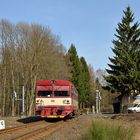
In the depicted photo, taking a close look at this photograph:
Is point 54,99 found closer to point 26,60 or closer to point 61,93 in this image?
point 61,93

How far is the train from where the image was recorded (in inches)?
1298

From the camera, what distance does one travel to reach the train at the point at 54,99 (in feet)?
108

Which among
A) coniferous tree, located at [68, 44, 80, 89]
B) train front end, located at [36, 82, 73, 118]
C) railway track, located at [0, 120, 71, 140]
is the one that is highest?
Answer: coniferous tree, located at [68, 44, 80, 89]

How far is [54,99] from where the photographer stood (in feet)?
109

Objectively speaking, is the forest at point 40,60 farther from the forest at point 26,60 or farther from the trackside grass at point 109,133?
the trackside grass at point 109,133

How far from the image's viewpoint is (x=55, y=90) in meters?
33.8

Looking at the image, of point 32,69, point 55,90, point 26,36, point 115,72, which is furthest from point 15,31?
point 55,90

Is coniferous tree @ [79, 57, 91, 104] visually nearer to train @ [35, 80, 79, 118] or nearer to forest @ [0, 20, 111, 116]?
forest @ [0, 20, 111, 116]

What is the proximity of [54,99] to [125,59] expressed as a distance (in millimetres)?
32101

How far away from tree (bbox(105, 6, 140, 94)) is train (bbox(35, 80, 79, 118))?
98.3 feet

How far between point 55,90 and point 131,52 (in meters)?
33.5

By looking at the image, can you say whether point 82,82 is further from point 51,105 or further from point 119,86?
point 51,105

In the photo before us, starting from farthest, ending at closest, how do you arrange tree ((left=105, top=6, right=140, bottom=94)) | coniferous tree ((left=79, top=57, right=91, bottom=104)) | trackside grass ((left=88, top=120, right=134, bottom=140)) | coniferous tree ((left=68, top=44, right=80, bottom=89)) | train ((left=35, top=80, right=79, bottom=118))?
coniferous tree ((left=79, top=57, right=91, bottom=104)) → coniferous tree ((left=68, top=44, right=80, bottom=89)) → tree ((left=105, top=6, right=140, bottom=94)) → train ((left=35, top=80, right=79, bottom=118)) → trackside grass ((left=88, top=120, right=134, bottom=140))

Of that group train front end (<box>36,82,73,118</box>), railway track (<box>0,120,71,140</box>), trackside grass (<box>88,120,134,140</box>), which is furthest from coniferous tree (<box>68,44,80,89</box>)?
trackside grass (<box>88,120,134,140</box>)
